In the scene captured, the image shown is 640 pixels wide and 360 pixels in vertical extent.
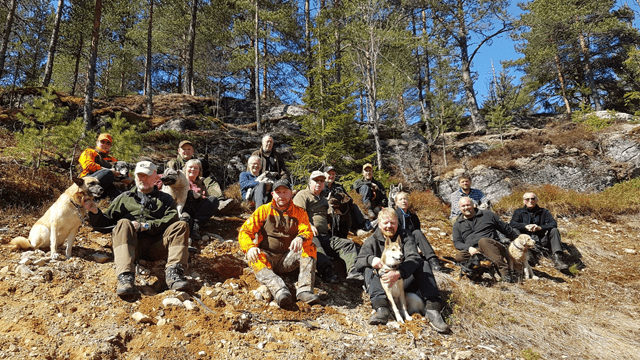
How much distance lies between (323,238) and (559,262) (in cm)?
440

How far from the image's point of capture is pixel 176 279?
11.1 feet

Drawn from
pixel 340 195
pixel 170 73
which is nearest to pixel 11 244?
pixel 340 195

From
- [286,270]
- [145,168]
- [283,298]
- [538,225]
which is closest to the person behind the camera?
[283,298]

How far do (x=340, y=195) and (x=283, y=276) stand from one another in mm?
1597

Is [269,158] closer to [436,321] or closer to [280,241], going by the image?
[280,241]

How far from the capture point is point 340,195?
5008 millimetres

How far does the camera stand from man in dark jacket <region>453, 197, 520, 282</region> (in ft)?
15.8

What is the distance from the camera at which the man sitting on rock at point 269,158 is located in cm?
623

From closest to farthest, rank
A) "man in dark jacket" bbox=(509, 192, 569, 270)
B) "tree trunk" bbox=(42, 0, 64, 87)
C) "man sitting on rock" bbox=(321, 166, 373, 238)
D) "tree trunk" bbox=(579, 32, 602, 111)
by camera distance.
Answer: "man sitting on rock" bbox=(321, 166, 373, 238) → "man in dark jacket" bbox=(509, 192, 569, 270) → "tree trunk" bbox=(42, 0, 64, 87) → "tree trunk" bbox=(579, 32, 602, 111)

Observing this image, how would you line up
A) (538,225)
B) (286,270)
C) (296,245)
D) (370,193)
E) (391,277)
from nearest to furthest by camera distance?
(391,277) → (296,245) → (286,270) → (538,225) → (370,193)

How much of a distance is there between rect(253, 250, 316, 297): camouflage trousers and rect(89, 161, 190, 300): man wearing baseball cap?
873mm

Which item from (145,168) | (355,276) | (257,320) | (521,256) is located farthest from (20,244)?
(521,256)

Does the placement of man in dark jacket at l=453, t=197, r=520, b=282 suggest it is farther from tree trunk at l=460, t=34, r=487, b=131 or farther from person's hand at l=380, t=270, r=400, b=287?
tree trunk at l=460, t=34, r=487, b=131

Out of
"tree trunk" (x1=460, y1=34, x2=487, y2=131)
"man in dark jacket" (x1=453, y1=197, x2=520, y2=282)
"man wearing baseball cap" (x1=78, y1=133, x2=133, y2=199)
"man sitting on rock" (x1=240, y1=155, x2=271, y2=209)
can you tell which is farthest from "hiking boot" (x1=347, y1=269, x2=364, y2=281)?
"tree trunk" (x1=460, y1=34, x2=487, y2=131)
